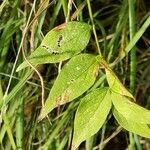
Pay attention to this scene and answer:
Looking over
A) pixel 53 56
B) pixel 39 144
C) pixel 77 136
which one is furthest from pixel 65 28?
pixel 39 144

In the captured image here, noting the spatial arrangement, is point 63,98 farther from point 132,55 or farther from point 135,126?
point 132,55

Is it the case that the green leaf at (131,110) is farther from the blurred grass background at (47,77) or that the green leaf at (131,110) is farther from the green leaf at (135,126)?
the blurred grass background at (47,77)

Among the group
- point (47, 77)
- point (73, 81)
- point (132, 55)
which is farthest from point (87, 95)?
point (47, 77)

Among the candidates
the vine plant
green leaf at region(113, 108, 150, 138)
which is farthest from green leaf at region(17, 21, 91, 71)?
green leaf at region(113, 108, 150, 138)

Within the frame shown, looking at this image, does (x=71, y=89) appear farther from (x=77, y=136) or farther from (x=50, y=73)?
(x=50, y=73)

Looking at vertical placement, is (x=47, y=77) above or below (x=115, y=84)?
below

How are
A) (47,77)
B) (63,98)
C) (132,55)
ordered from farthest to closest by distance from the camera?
1. (47,77)
2. (132,55)
3. (63,98)
